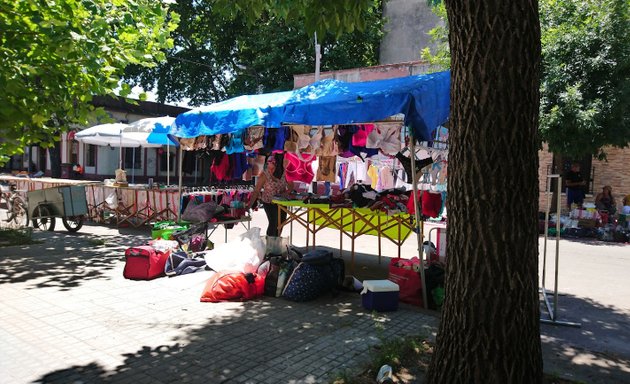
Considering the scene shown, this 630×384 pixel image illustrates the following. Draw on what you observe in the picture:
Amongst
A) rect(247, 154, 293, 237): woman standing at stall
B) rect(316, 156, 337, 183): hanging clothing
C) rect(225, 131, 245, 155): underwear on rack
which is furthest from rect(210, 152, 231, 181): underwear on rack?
rect(316, 156, 337, 183): hanging clothing

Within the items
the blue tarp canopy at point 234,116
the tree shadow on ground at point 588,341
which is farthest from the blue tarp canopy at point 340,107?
the tree shadow on ground at point 588,341

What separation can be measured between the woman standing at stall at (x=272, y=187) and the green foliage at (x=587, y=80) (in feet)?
27.7

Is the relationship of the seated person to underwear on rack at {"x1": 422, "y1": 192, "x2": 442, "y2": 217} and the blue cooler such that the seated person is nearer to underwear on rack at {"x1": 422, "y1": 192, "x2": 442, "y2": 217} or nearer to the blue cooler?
underwear on rack at {"x1": 422, "y1": 192, "x2": 442, "y2": 217}

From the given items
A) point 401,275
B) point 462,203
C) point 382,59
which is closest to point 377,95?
point 401,275

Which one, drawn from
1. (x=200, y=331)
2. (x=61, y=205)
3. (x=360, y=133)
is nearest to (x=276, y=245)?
(x=360, y=133)

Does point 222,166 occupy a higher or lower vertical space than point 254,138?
lower

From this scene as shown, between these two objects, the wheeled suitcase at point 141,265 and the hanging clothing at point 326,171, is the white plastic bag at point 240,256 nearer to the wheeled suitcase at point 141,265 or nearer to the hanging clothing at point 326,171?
the wheeled suitcase at point 141,265

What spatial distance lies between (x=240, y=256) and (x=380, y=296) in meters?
2.25

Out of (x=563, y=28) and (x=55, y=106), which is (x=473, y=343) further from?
(x=563, y=28)

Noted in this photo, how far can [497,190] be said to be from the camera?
3.16 metres

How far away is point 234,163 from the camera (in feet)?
33.0

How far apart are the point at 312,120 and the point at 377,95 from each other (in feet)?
3.44

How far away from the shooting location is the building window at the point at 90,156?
91.0ft

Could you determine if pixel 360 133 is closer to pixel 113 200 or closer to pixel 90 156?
pixel 113 200
